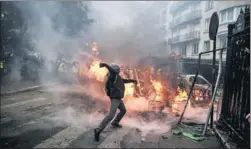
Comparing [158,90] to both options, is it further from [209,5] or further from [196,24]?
[196,24]

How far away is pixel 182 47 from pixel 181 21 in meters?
4.44

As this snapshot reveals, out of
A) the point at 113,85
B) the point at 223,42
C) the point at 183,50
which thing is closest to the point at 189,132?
the point at 113,85

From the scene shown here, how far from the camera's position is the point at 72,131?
632 cm

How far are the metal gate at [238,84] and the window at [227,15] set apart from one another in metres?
22.7

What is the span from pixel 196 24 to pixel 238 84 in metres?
32.2

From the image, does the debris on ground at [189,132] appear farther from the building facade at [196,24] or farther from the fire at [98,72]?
the building facade at [196,24]

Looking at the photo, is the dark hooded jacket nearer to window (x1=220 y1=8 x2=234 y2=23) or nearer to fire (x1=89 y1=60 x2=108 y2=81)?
fire (x1=89 y1=60 x2=108 y2=81)

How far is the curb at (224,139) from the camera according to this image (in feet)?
15.8

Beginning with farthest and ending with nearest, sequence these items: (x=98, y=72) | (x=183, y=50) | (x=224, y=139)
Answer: (x=183, y=50) < (x=98, y=72) < (x=224, y=139)

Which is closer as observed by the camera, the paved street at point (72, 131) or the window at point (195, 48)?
the paved street at point (72, 131)

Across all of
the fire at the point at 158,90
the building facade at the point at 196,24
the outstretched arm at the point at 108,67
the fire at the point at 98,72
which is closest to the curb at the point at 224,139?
the outstretched arm at the point at 108,67

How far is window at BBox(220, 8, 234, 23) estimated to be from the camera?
2595 cm

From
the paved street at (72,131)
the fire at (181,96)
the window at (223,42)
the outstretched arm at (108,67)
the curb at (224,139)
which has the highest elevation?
the window at (223,42)

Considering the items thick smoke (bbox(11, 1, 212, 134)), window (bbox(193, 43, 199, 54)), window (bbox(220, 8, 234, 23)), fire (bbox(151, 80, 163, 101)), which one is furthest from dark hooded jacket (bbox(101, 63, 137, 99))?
window (bbox(193, 43, 199, 54))
